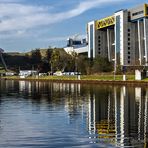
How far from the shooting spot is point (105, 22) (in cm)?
16625

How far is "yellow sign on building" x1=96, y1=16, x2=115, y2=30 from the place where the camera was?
159 meters

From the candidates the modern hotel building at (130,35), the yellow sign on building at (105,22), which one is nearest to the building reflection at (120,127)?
the modern hotel building at (130,35)

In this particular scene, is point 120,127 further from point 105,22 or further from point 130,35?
point 105,22

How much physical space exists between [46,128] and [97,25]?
150741 millimetres

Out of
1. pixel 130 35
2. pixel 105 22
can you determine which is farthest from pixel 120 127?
pixel 105 22

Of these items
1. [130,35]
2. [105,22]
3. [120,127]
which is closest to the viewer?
[120,127]

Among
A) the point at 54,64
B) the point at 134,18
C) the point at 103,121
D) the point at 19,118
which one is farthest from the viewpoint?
the point at 54,64

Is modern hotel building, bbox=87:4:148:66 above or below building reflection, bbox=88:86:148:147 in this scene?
above

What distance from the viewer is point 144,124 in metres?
26.1

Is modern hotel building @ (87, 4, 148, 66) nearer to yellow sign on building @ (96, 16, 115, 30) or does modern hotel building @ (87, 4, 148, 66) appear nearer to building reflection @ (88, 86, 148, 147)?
yellow sign on building @ (96, 16, 115, 30)

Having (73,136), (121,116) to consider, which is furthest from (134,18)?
(73,136)

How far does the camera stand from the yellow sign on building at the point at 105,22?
523 feet

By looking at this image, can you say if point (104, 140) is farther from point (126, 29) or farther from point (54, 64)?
point (54, 64)

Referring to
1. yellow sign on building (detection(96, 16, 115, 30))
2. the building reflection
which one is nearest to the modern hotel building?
yellow sign on building (detection(96, 16, 115, 30))
